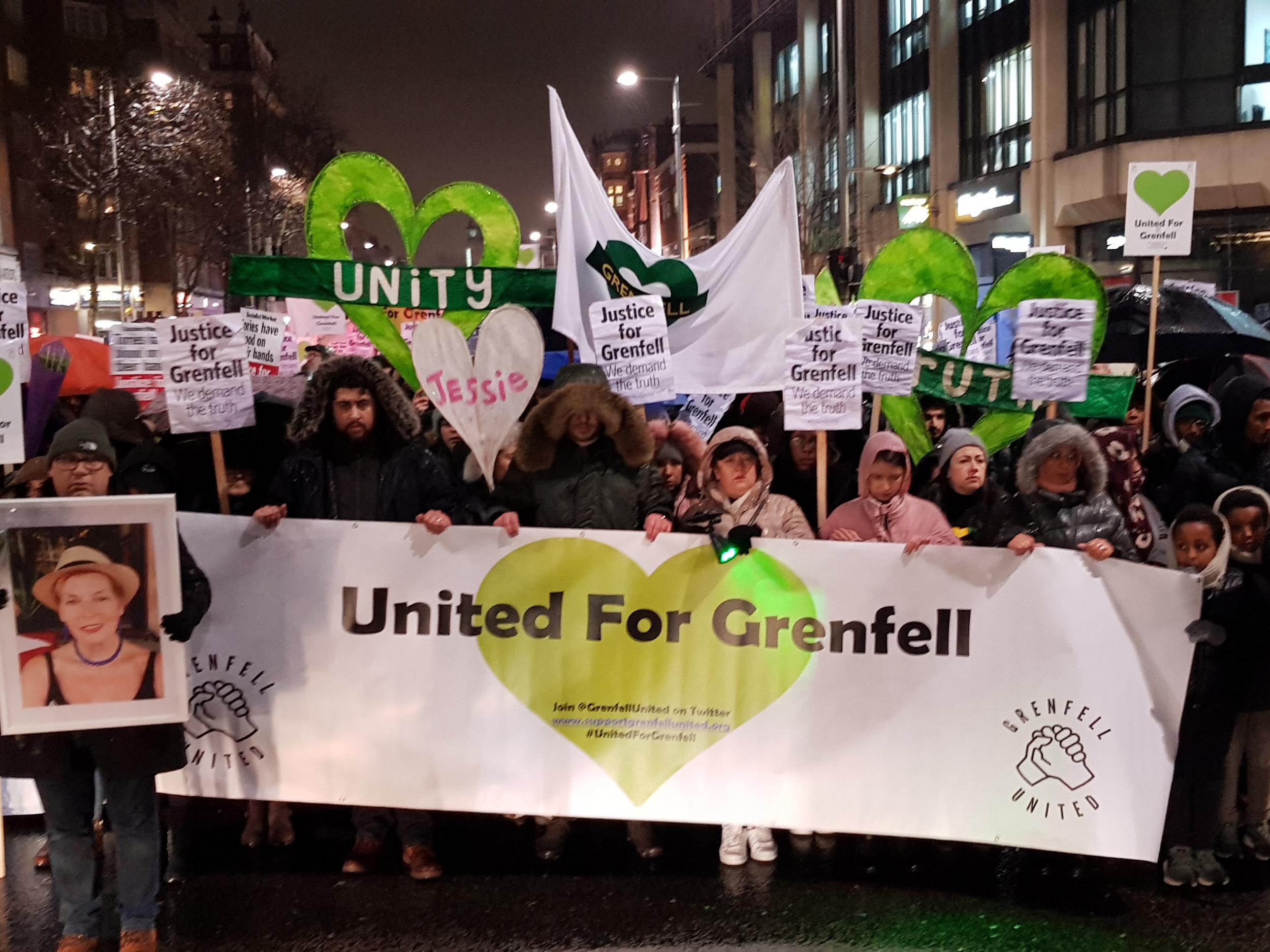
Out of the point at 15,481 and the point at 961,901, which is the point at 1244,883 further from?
the point at 15,481

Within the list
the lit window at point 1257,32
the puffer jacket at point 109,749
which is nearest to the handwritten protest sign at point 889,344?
the puffer jacket at point 109,749

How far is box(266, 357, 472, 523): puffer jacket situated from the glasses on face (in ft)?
2.80

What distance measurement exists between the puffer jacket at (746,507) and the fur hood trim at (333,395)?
4.07 feet

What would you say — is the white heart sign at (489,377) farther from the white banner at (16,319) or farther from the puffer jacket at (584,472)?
the white banner at (16,319)

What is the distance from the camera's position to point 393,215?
24.3ft

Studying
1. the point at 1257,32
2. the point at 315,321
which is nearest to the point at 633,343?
the point at 315,321

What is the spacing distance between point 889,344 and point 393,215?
341 cm

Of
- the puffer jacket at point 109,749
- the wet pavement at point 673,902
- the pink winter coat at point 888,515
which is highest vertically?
the pink winter coat at point 888,515

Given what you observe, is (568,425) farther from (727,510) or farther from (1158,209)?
(1158,209)

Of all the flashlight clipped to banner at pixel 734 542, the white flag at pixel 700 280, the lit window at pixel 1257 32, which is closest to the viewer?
the flashlight clipped to banner at pixel 734 542

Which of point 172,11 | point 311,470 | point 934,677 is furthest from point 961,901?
point 172,11

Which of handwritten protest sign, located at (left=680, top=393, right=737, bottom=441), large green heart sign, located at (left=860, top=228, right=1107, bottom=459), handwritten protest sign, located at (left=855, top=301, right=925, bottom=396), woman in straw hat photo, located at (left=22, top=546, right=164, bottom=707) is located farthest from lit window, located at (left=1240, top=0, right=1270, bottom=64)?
woman in straw hat photo, located at (left=22, top=546, right=164, bottom=707)

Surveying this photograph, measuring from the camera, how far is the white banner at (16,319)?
6234 mm

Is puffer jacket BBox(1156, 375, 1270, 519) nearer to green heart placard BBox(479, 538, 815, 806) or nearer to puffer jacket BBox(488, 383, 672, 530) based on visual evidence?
green heart placard BBox(479, 538, 815, 806)
